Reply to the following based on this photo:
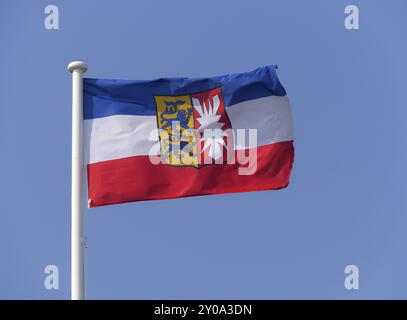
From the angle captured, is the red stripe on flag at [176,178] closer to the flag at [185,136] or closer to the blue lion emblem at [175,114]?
the flag at [185,136]

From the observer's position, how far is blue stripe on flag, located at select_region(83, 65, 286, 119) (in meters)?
17.8

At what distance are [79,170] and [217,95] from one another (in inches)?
140

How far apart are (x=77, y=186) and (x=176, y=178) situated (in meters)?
2.22

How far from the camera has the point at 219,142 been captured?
59.7 ft

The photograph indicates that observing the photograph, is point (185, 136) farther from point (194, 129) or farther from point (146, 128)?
point (146, 128)

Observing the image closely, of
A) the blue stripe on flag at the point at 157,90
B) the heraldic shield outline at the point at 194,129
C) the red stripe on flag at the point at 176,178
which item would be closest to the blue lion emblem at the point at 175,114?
the heraldic shield outline at the point at 194,129

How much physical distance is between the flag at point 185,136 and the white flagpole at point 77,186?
1.51 ft

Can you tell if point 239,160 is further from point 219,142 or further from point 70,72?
point 70,72

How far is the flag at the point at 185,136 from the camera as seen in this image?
17.4 m

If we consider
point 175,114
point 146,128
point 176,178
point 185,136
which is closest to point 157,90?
point 175,114

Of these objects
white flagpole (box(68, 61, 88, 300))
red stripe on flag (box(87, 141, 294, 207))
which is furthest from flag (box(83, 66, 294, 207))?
white flagpole (box(68, 61, 88, 300))

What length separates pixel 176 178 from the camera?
17734mm
